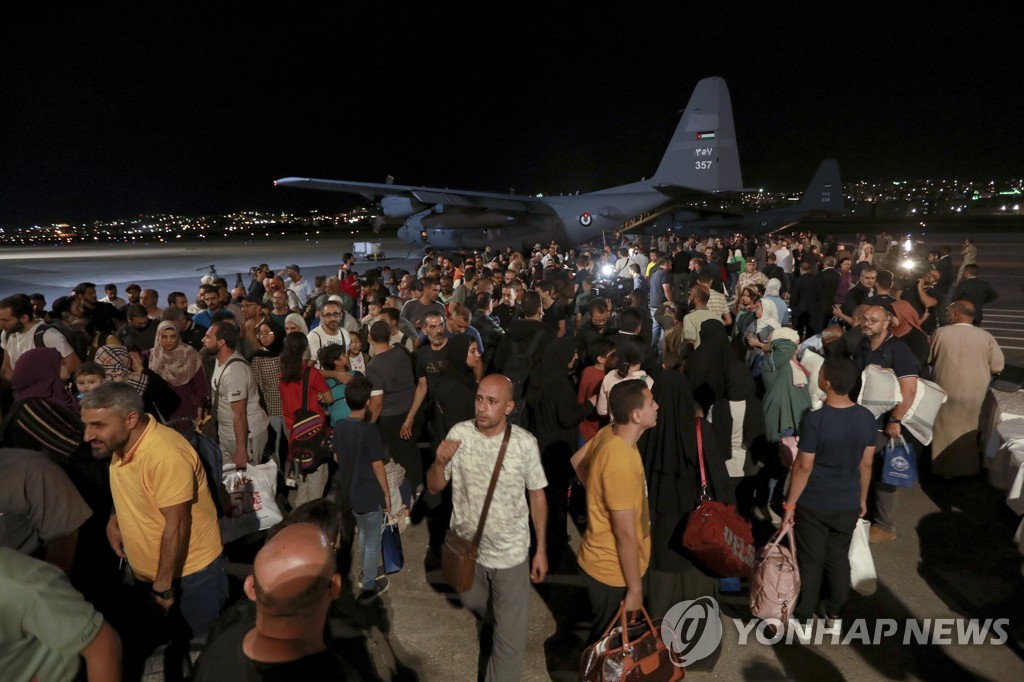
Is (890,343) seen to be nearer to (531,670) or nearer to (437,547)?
(531,670)

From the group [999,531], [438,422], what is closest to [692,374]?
[438,422]

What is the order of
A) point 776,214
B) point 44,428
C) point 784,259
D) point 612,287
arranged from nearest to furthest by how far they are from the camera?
point 44,428 → point 612,287 → point 784,259 → point 776,214

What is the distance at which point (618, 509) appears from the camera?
9.12 ft

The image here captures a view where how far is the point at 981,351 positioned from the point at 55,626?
7.22m

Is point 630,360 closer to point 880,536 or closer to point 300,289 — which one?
point 880,536

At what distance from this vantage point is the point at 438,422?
15.6 ft

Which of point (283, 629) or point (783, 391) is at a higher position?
point (283, 629)

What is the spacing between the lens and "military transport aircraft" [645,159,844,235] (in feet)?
99.5

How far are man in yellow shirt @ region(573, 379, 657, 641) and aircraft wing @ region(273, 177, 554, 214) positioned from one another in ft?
62.5

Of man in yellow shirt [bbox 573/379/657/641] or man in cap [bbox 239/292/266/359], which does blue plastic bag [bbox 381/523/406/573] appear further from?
man in cap [bbox 239/292/266/359]

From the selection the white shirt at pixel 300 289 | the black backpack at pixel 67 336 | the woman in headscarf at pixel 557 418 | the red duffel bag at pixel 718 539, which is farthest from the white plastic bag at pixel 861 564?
the white shirt at pixel 300 289

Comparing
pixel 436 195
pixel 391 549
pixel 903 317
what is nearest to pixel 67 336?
pixel 391 549

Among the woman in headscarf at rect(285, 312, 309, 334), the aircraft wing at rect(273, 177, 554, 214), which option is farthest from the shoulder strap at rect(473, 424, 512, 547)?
the aircraft wing at rect(273, 177, 554, 214)

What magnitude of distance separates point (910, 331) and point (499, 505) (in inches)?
225
